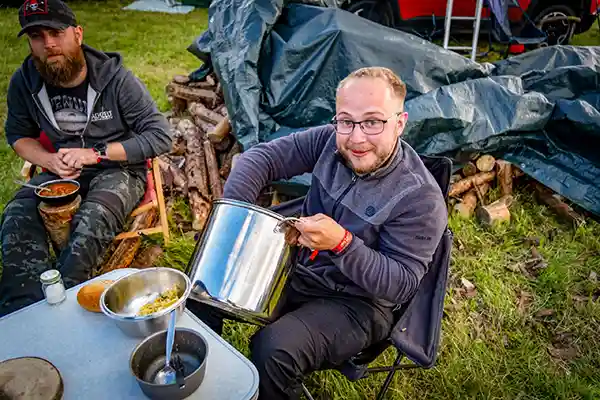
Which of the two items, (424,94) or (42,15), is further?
(424,94)

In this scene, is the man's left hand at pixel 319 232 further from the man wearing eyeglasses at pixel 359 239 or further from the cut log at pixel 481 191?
the cut log at pixel 481 191

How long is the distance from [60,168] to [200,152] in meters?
1.62

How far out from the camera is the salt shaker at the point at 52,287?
182cm

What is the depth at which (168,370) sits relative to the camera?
1.51m

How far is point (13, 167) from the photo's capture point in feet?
15.1

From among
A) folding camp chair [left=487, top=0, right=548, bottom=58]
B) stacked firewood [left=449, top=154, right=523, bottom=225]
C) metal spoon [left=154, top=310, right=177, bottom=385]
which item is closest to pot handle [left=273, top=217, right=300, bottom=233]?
metal spoon [left=154, top=310, right=177, bottom=385]

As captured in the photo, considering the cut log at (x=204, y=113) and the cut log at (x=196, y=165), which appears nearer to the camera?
the cut log at (x=196, y=165)

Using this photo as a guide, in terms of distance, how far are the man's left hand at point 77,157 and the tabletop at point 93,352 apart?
118 centimetres

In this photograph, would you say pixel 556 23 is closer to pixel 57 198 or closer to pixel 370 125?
pixel 370 125

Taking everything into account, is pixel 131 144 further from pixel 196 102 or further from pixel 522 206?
pixel 522 206

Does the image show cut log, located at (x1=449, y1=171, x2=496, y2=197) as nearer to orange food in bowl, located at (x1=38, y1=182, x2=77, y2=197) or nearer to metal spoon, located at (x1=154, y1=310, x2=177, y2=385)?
orange food in bowl, located at (x1=38, y1=182, x2=77, y2=197)

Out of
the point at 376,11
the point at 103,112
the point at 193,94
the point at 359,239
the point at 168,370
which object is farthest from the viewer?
the point at 376,11

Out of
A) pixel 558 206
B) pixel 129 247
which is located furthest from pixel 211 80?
pixel 558 206

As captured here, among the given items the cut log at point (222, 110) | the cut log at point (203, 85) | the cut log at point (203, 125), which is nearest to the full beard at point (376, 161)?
the cut log at point (203, 125)
